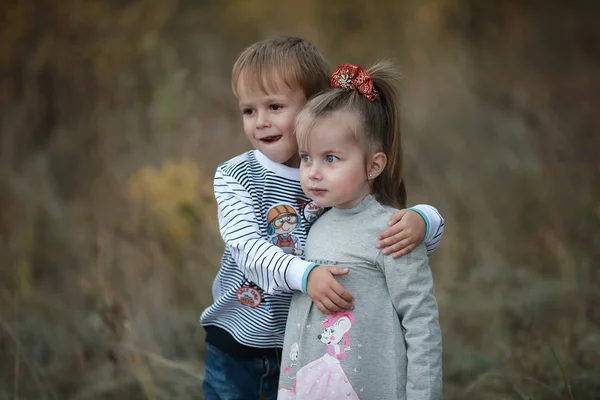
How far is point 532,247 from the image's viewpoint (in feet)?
13.5

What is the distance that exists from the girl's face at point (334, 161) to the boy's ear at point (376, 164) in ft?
0.08

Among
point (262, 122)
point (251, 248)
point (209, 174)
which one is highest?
point (262, 122)

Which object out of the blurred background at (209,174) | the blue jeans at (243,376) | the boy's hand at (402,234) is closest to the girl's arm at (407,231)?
the boy's hand at (402,234)

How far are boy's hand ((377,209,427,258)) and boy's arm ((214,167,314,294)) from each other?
0.67ft

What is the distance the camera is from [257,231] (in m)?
2.22

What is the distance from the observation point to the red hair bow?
7.10 feet

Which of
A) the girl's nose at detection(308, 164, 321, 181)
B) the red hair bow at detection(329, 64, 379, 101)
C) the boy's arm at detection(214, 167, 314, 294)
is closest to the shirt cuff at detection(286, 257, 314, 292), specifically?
the boy's arm at detection(214, 167, 314, 294)

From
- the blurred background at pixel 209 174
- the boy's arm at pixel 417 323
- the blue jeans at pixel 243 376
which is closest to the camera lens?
the boy's arm at pixel 417 323

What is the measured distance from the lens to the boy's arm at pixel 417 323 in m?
2.02

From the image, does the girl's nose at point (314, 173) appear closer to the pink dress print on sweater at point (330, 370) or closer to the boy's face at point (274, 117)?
the boy's face at point (274, 117)

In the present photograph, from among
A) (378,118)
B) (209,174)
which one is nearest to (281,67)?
(378,118)

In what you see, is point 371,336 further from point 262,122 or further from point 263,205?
point 262,122

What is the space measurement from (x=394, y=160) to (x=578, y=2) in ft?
8.43

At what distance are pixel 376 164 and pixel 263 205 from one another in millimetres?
351
